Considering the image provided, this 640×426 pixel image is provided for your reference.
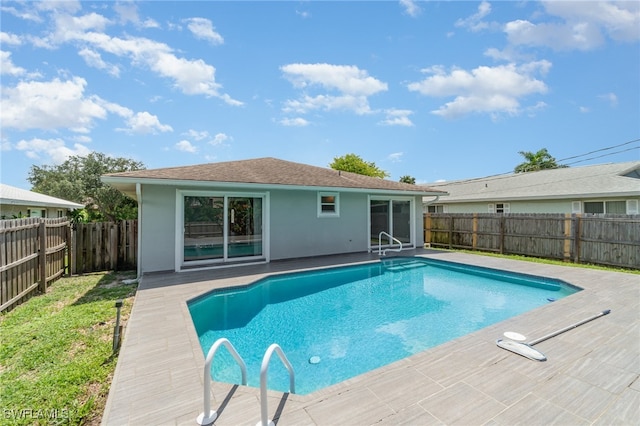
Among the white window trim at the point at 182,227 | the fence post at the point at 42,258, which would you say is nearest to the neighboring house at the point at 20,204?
the fence post at the point at 42,258

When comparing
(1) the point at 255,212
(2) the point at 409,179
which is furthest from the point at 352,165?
(1) the point at 255,212

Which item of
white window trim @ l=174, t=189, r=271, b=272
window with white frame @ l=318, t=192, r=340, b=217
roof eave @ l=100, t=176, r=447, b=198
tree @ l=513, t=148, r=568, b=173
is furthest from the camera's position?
tree @ l=513, t=148, r=568, b=173

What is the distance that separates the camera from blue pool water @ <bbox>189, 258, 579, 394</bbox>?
438 cm

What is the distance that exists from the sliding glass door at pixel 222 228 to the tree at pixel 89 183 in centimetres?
2153

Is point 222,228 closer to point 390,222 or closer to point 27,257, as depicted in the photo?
point 27,257

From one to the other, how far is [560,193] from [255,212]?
14704mm

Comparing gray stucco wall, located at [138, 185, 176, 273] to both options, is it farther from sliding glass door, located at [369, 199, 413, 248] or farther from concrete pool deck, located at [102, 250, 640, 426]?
sliding glass door, located at [369, 199, 413, 248]

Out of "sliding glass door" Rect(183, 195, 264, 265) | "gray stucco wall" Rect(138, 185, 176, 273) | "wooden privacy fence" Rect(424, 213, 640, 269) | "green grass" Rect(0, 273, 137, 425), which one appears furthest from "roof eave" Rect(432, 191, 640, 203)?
"green grass" Rect(0, 273, 137, 425)

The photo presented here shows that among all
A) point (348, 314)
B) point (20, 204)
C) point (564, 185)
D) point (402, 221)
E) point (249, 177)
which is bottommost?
point (348, 314)

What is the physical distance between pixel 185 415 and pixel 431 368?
8.92 feet

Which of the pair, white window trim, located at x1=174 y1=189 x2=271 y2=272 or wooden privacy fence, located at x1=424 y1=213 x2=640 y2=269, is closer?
white window trim, located at x1=174 y1=189 x2=271 y2=272

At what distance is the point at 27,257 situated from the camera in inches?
253

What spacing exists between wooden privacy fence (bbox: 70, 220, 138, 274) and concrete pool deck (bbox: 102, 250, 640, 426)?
5.91m

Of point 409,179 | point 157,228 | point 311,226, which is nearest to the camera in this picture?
point 157,228
